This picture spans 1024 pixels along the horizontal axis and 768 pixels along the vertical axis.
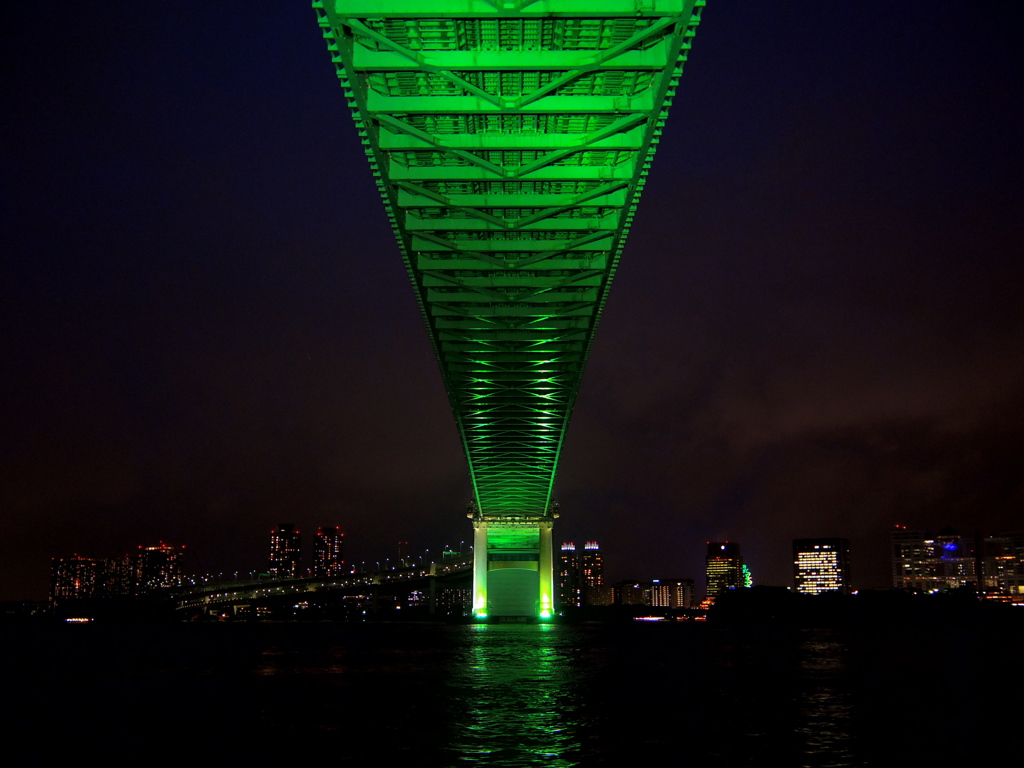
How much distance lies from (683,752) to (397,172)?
13.1m

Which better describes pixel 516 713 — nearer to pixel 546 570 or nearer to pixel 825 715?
pixel 825 715

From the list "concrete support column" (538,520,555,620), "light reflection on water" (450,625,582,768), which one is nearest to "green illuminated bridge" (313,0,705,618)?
"light reflection on water" (450,625,582,768)

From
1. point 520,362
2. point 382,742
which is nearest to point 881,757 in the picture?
point 382,742

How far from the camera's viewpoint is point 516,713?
19.7 meters

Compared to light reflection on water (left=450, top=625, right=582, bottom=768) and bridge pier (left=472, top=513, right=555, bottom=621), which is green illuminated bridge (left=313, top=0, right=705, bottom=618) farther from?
bridge pier (left=472, top=513, right=555, bottom=621)

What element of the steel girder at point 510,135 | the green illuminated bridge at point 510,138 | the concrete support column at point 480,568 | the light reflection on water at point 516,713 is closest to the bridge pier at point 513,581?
the concrete support column at point 480,568

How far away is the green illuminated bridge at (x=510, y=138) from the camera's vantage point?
51.9ft

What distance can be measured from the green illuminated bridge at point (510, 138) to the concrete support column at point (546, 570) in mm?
45310

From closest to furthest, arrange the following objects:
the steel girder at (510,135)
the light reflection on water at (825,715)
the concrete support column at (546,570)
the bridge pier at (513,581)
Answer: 1. the light reflection on water at (825,715)
2. the steel girder at (510,135)
3. the concrete support column at (546,570)
4. the bridge pier at (513,581)

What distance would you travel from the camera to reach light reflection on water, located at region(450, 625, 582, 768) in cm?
1473

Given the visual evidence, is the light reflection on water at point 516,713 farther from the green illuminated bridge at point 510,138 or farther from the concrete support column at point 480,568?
the concrete support column at point 480,568

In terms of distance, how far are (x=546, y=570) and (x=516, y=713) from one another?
63.9 meters

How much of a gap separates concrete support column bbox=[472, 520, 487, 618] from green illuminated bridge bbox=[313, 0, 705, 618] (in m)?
45.7

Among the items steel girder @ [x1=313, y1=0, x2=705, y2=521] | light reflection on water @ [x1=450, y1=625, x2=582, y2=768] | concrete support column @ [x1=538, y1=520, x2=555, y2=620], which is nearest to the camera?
light reflection on water @ [x1=450, y1=625, x2=582, y2=768]
